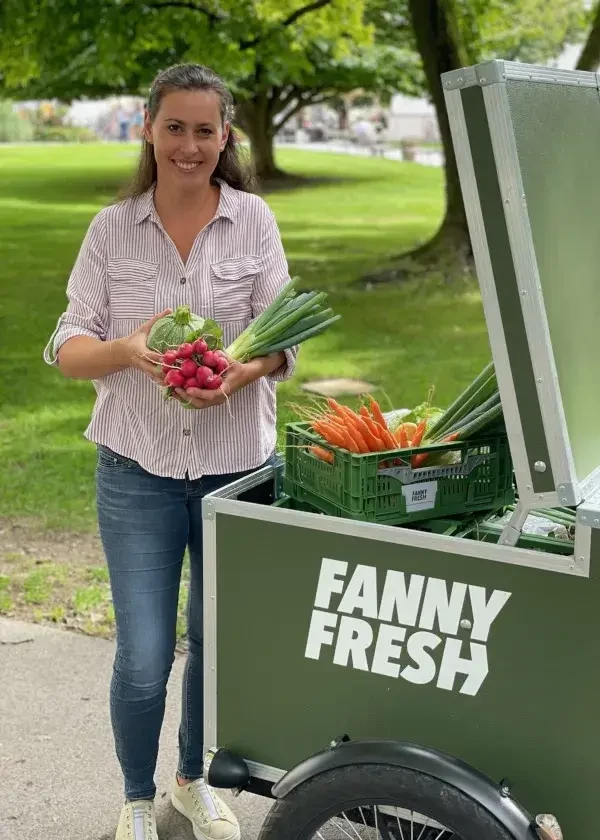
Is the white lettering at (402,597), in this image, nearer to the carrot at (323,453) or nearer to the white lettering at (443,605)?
the white lettering at (443,605)

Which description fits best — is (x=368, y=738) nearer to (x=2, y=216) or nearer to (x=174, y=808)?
(x=174, y=808)

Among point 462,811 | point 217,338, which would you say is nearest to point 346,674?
point 462,811

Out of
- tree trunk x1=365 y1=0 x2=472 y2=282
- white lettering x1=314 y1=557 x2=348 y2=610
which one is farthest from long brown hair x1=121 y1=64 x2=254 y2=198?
tree trunk x1=365 y1=0 x2=472 y2=282

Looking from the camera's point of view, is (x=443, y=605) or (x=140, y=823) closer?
(x=443, y=605)

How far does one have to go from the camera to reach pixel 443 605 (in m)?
2.30

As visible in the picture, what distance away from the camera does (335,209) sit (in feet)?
82.5

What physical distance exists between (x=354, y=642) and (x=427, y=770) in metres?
0.31

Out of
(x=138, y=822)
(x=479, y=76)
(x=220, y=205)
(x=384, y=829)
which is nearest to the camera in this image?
(x=479, y=76)

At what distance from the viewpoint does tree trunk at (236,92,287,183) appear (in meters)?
29.3

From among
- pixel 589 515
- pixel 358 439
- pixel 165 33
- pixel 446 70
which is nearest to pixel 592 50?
pixel 446 70

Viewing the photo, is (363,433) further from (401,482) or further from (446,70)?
(446,70)

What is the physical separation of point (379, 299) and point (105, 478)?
406 inches

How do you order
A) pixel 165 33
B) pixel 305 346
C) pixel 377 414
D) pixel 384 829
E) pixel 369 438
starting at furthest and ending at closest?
pixel 165 33 < pixel 305 346 < pixel 377 414 < pixel 369 438 < pixel 384 829

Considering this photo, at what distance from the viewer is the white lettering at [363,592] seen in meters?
2.37
